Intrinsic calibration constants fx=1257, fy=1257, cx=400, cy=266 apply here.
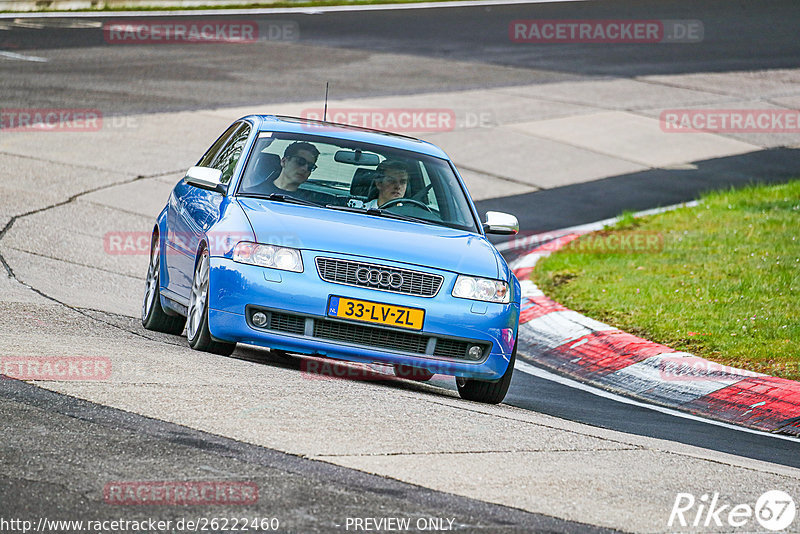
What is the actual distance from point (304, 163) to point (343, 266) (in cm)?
138

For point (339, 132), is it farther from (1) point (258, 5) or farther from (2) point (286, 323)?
(1) point (258, 5)

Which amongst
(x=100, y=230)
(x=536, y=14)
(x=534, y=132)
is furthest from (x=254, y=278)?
(x=536, y=14)

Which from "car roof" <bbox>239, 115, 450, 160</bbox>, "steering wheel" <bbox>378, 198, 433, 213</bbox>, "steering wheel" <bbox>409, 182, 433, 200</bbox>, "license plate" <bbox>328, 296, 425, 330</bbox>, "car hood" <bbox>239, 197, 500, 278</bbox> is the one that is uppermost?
"car roof" <bbox>239, 115, 450, 160</bbox>

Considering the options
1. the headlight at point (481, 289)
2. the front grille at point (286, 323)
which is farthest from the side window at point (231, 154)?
the headlight at point (481, 289)

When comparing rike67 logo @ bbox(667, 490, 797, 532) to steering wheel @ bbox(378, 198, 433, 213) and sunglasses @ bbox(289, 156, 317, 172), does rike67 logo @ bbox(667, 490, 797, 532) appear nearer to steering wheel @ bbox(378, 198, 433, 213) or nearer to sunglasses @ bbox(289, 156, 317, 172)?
steering wheel @ bbox(378, 198, 433, 213)

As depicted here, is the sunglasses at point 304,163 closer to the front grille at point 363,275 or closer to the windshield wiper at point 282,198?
the windshield wiper at point 282,198

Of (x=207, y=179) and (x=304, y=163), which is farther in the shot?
(x=304, y=163)

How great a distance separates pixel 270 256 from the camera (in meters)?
7.36

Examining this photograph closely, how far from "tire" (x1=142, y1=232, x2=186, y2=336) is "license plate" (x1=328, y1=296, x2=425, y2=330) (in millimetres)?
2080

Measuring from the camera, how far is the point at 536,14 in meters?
33.1

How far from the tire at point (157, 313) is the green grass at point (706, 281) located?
3.76 meters

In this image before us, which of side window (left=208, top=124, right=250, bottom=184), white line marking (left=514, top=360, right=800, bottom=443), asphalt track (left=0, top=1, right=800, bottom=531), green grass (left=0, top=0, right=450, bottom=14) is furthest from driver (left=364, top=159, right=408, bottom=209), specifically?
green grass (left=0, top=0, right=450, bottom=14)

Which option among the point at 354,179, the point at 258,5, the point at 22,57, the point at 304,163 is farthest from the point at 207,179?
the point at 258,5

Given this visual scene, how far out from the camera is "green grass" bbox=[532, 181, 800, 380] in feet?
32.2
